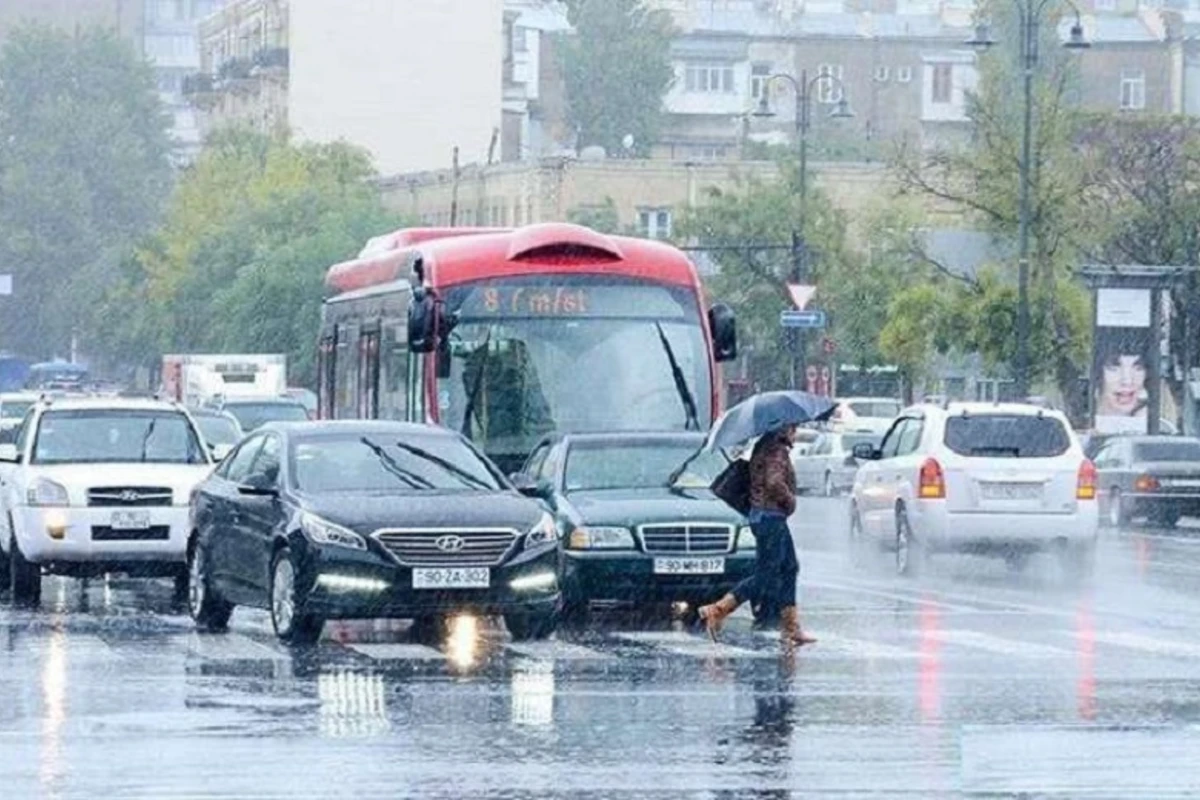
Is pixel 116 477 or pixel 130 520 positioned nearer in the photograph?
pixel 130 520

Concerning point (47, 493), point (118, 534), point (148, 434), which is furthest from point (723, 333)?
point (47, 493)

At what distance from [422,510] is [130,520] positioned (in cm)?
579

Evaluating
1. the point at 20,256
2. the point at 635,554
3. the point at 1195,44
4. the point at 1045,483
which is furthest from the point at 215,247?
the point at 635,554

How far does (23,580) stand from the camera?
29.6m

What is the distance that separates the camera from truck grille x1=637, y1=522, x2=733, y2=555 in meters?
26.3

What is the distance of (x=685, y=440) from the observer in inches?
1110

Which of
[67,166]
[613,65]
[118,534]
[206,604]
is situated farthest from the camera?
[67,166]

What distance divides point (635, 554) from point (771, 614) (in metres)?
1.43

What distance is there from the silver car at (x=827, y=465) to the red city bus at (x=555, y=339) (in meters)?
36.7

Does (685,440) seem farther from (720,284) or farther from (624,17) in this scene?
(624,17)

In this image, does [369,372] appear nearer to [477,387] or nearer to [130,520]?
[477,387]

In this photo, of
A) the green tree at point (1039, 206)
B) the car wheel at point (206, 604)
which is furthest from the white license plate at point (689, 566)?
the green tree at point (1039, 206)

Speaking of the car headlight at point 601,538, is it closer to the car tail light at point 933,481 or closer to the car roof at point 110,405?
the car roof at point 110,405

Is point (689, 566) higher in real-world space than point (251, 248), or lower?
lower
